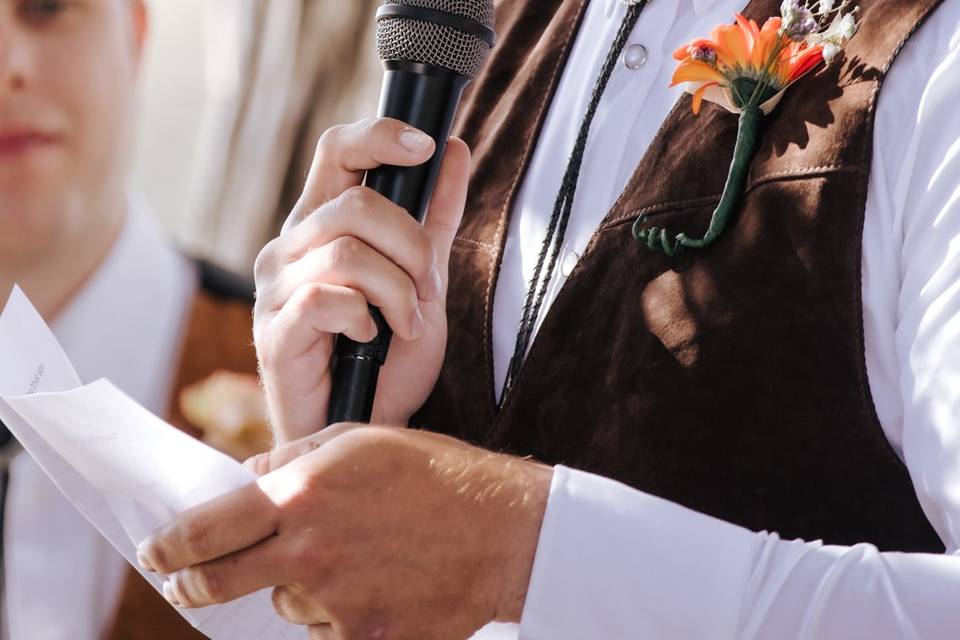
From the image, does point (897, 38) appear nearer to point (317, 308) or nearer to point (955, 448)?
point (955, 448)

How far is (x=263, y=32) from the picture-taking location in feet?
7.25

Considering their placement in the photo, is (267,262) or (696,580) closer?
(696,580)

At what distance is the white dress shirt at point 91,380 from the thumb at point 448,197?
63cm

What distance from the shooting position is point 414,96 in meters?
1.05

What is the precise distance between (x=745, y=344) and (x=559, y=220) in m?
0.33

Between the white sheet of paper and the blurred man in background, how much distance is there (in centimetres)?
63

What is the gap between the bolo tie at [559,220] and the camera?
131 cm

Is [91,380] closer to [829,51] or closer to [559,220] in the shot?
[559,220]

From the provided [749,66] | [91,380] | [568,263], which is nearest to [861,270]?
[749,66]

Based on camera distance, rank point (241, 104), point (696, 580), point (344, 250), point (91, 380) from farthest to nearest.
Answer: point (241, 104) < point (91, 380) < point (344, 250) < point (696, 580)

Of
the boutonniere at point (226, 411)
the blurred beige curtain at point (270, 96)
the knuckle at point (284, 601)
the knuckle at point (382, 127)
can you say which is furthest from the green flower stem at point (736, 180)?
the blurred beige curtain at point (270, 96)

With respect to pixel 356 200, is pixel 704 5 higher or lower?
higher

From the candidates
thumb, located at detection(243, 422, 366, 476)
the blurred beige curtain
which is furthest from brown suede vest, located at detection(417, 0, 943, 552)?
the blurred beige curtain

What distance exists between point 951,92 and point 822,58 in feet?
0.54
